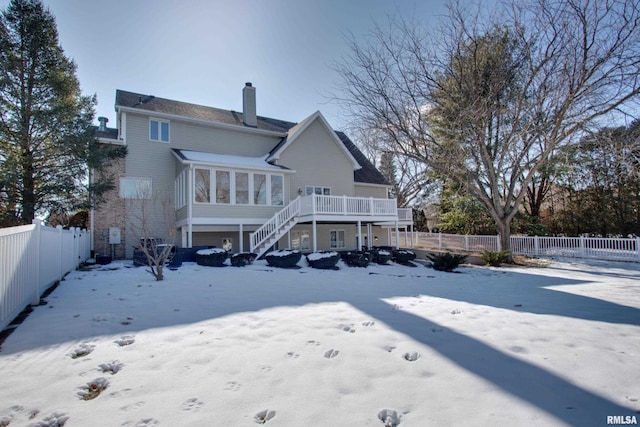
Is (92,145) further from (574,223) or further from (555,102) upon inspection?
(574,223)

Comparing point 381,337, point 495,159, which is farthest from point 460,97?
point 381,337

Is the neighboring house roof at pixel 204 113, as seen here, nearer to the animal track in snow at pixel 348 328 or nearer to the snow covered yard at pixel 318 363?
the snow covered yard at pixel 318 363

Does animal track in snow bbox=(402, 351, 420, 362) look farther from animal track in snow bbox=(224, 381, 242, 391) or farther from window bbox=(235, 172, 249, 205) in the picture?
window bbox=(235, 172, 249, 205)

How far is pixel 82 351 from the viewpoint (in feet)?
11.1

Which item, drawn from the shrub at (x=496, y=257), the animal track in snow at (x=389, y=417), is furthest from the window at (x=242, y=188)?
the animal track in snow at (x=389, y=417)

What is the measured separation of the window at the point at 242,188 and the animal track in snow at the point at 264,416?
1383cm

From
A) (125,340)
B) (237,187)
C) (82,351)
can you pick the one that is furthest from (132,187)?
(82,351)

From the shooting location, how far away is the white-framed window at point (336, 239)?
20.1m

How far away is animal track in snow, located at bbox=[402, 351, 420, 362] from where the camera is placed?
314cm

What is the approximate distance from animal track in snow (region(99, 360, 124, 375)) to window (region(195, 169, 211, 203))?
1211 centimetres

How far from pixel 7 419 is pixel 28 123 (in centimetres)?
1556

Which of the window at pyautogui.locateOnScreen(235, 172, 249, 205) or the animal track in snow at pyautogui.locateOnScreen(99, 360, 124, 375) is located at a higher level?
the window at pyautogui.locateOnScreen(235, 172, 249, 205)

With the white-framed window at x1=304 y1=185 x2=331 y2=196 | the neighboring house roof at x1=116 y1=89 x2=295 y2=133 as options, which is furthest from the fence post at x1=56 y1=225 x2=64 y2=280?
the white-framed window at x1=304 y1=185 x2=331 y2=196

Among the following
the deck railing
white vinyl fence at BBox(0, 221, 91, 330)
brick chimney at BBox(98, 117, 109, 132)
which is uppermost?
brick chimney at BBox(98, 117, 109, 132)
